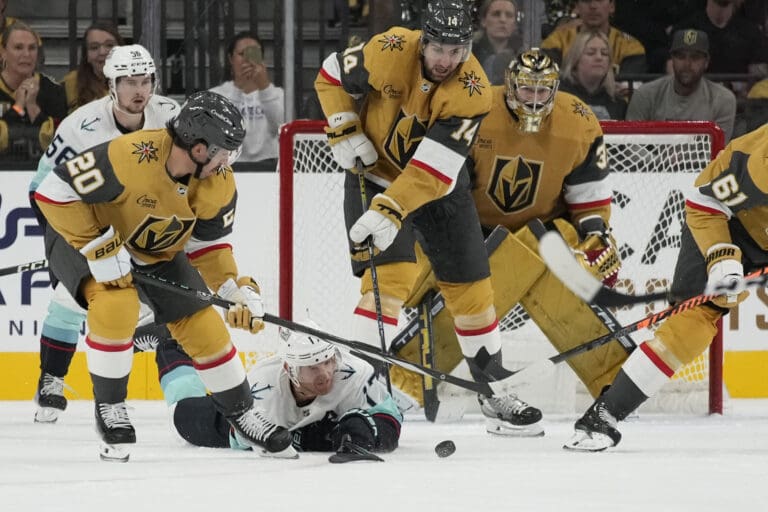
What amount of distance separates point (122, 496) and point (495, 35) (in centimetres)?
301

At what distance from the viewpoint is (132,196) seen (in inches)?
144

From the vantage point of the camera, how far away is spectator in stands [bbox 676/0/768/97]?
19.1ft

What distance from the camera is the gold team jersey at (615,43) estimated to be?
18.7 ft

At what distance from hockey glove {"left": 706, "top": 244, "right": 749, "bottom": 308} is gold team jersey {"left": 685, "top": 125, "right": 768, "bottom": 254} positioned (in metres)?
0.05

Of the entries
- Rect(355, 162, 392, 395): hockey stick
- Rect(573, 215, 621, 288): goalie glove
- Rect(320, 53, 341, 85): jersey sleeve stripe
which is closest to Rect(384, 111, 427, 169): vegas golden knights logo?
Rect(355, 162, 392, 395): hockey stick

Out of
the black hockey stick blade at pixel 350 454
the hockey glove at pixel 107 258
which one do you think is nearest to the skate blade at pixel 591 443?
the black hockey stick blade at pixel 350 454

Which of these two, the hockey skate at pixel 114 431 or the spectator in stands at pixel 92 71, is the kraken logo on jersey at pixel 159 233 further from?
the spectator in stands at pixel 92 71

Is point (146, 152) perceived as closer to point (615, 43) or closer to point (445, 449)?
point (445, 449)

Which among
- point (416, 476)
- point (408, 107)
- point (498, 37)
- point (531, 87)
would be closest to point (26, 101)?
point (498, 37)

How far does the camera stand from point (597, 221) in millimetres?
4840

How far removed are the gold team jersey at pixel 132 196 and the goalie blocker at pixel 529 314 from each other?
1362 mm

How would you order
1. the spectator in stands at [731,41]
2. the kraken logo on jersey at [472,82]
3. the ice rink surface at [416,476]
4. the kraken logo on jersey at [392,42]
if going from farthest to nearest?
the spectator in stands at [731,41], the kraken logo on jersey at [392,42], the kraken logo on jersey at [472,82], the ice rink surface at [416,476]

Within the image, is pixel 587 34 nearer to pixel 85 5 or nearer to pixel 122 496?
pixel 85 5

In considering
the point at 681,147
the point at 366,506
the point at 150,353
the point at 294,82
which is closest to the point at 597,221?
the point at 681,147
